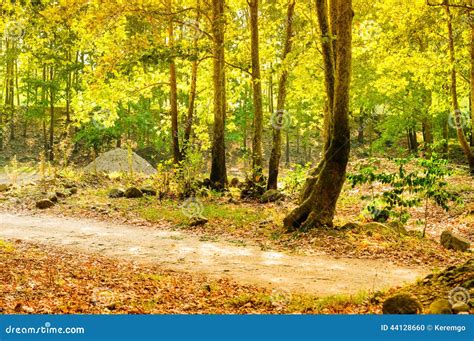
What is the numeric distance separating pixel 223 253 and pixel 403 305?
5832 millimetres

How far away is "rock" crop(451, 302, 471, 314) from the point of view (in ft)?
17.5

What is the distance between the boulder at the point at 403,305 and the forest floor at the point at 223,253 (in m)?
0.55

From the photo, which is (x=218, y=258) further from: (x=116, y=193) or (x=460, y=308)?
(x=116, y=193)

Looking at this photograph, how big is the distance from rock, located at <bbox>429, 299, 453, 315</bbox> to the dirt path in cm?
200

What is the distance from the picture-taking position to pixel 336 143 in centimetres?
1227

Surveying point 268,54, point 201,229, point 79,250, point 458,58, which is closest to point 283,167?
point 268,54

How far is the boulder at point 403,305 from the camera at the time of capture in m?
5.61

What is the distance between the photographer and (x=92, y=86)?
19.2m

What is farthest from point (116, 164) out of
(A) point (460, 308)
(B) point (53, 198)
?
(A) point (460, 308)

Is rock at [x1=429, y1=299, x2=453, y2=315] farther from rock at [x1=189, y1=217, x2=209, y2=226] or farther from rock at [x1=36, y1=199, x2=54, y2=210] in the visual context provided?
rock at [x1=36, y1=199, x2=54, y2=210]

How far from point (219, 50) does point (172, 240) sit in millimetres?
9604

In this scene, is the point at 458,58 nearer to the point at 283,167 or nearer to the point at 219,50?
the point at 219,50

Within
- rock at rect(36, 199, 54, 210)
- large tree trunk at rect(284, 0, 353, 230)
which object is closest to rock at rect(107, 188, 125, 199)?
rock at rect(36, 199, 54, 210)

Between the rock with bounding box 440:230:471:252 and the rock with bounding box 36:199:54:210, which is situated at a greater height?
the rock with bounding box 36:199:54:210
